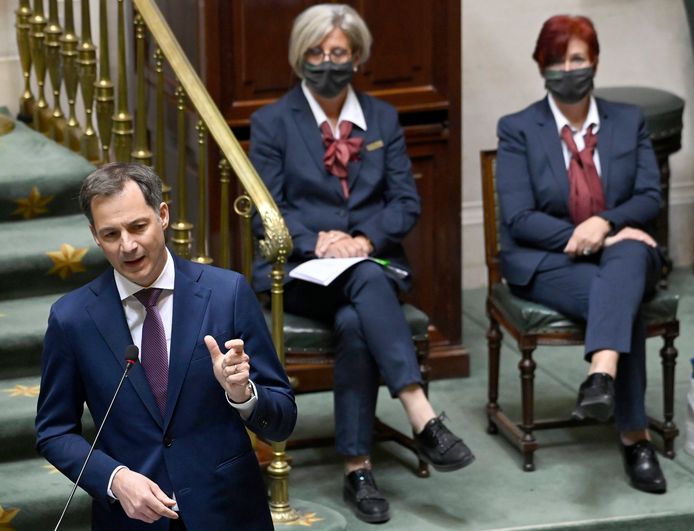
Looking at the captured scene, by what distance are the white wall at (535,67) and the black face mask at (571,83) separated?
172cm

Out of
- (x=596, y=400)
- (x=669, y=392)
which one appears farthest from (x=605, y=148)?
(x=596, y=400)

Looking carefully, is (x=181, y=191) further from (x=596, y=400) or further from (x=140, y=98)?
(x=596, y=400)

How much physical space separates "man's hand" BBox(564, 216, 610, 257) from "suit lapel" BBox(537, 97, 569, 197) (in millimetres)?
147

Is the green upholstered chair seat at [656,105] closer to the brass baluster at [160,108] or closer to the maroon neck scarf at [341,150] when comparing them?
the maroon neck scarf at [341,150]

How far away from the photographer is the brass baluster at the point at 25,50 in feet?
18.3

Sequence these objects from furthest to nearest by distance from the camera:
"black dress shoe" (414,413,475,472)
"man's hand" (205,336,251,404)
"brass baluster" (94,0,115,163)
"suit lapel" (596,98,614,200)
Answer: "suit lapel" (596,98,614,200), "brass baluster" (94,0,115,163), "black dress shoe" (414,413,475,472), "man's hand" (205,336,251,404)

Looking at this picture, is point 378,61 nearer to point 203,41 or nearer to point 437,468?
point 203,41

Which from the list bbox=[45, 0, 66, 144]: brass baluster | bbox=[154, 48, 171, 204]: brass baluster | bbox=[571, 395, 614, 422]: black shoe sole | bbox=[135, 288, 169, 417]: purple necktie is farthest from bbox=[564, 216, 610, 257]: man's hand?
bbox=[135, 288, 169, 417]: purple necktie

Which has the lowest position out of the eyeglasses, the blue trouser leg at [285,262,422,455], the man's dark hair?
the blue trouser leg at [285,262,422,455]

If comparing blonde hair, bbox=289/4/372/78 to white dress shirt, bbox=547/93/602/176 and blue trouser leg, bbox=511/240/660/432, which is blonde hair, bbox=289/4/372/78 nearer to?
white dress shirt, bbox=547/93/602/176

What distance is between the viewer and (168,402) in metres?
3.02

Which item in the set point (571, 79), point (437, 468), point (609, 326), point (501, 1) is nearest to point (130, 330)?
point (437, 468)

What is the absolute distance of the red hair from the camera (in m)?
5.00

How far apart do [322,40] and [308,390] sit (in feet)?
4.54
